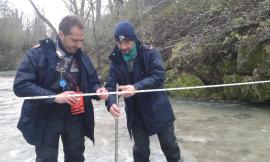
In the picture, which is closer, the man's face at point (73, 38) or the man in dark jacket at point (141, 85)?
the man's face at point (73, 38)

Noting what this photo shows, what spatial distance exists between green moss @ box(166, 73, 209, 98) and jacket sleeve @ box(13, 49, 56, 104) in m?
7.28

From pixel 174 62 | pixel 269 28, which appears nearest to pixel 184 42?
pixel 174 62

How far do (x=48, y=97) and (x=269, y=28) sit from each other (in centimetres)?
658

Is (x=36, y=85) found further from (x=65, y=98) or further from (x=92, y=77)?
(x=92, y=77)

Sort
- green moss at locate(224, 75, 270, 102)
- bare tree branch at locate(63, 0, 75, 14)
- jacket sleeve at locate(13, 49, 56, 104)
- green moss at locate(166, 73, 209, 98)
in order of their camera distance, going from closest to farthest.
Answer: jacket sleeve at locate(13, 49, 56, 104) → green moss at locate(224, 75, 270, 102) → green moss at locate(166, 73, 209, 98) → bare tree branch at locate(63, 0, 75, 14)

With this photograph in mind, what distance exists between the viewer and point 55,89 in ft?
12.5

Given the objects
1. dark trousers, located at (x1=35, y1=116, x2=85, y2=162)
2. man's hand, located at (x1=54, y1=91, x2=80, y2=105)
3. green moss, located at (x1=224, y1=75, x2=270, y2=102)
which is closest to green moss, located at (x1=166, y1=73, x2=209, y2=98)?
green moss, located at (x1=224, y1=75, x2=270, y2=102)

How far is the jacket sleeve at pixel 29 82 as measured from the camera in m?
3.61

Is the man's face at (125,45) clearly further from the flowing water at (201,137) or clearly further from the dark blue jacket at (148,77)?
the flowing water at (201,137)

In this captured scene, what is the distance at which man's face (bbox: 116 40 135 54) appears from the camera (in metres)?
4.21

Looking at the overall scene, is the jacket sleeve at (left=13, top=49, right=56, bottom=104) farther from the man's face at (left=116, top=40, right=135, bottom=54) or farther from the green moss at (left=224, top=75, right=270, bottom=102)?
the green moss at (left=224, top=75, right=270, bottom=102)

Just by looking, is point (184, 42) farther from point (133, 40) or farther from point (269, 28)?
point (133, 40)

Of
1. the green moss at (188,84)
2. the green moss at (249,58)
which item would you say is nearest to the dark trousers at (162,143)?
the green moss at (249,58)

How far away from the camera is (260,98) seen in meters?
8.98
